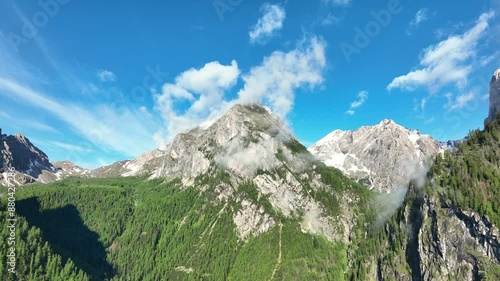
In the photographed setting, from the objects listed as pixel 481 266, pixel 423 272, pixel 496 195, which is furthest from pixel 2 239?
pixel 496 195

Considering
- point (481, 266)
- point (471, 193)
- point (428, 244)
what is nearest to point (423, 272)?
point (428, 244)

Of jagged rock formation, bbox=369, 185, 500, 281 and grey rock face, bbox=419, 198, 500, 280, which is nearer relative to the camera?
jagged rock formation, bbox=369, 185, 500, 281

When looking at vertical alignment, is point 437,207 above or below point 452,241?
above

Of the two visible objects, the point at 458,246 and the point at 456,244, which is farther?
the point at 456,244

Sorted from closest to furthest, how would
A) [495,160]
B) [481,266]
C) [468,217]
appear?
[481,266] → [468,217] → [495,160]

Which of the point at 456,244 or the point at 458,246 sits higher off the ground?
the point at 456,244

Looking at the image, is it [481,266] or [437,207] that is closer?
[481,266]

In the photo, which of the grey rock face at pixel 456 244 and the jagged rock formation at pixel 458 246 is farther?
the grey rock face at pixel 456 244

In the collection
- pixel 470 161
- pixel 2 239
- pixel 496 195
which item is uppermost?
pixel 470 161

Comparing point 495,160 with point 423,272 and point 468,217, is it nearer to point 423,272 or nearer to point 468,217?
point 468,217

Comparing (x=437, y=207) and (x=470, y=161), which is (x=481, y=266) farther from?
(x=470, y=161)

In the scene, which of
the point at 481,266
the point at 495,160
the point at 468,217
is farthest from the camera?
the point at 495,160
